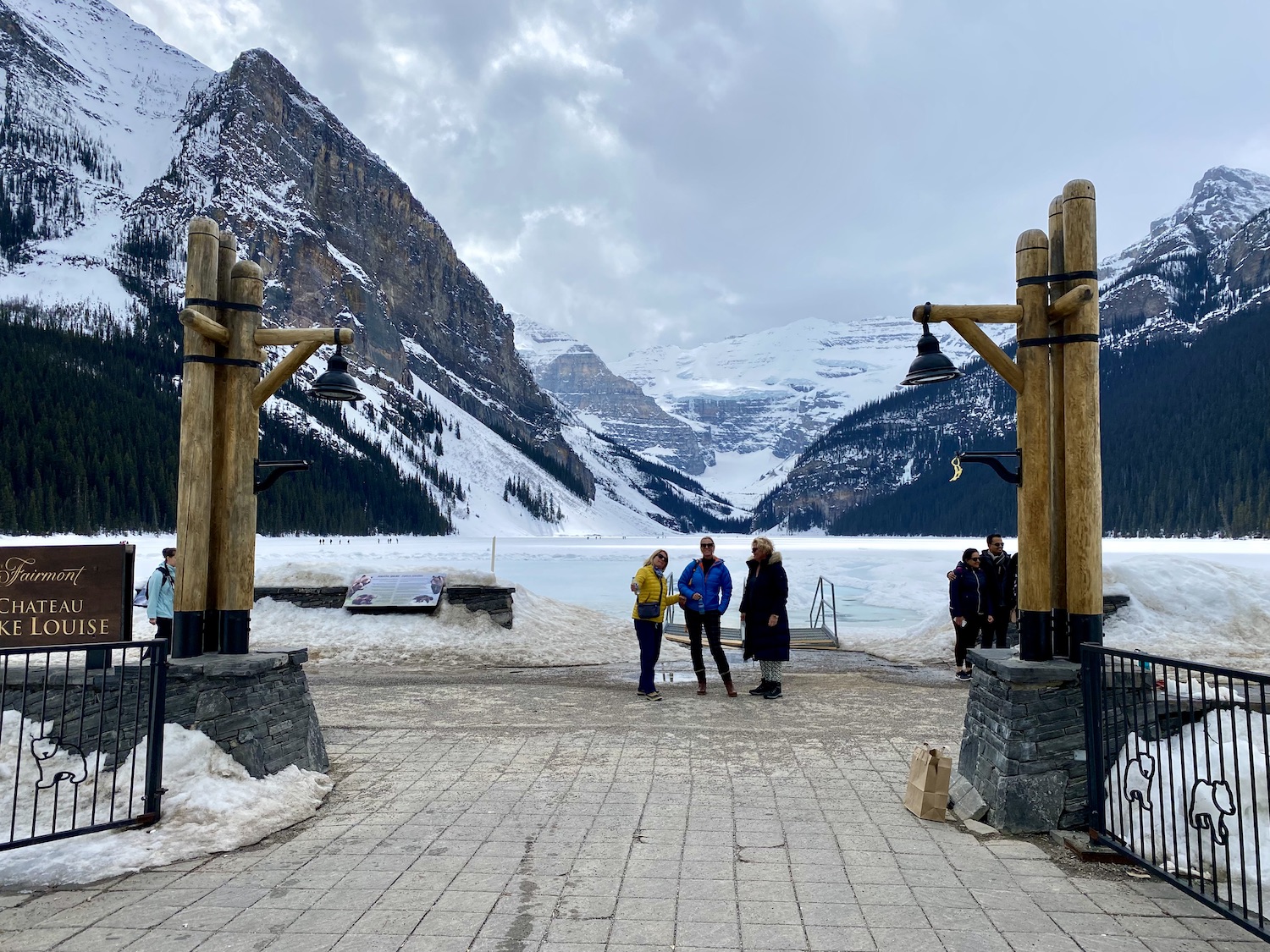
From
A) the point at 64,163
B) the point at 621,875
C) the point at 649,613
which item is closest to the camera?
the point at 621,875

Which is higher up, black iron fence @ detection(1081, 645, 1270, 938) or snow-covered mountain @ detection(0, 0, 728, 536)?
Answer: snow-covered mountain @ detection(0, 0, 728, 536)

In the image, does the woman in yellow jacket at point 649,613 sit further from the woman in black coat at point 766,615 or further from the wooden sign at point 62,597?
the wooden sign at point 62,597

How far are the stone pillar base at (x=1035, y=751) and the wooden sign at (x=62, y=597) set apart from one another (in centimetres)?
629

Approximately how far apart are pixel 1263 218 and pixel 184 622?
619 ft

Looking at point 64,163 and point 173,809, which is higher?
point 64,163

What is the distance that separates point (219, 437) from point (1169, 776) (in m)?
6.97

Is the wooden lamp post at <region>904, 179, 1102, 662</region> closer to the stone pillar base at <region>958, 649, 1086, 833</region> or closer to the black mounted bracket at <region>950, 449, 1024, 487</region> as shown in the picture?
the black mounted bracket at <region>950, 449, 1024, 487</region>

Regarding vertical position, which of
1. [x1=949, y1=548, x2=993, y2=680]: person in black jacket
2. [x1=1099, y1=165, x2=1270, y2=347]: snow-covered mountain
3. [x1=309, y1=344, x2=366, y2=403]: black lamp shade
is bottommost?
[x1=949, y1=548, x2=993, y2=680]: person in black jacket

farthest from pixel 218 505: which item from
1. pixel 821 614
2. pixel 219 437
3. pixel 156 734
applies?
pixel 821 614

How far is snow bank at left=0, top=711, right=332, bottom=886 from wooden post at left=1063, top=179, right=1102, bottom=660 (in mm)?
5449

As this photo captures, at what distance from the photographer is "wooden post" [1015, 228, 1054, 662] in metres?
5.82

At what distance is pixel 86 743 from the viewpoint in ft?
18.9

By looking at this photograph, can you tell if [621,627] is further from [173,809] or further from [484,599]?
[173,809]

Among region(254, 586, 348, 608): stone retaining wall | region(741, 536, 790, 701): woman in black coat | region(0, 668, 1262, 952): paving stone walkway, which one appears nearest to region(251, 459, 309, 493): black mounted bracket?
region(0, 668, 1262, 952): paving stone walkway
